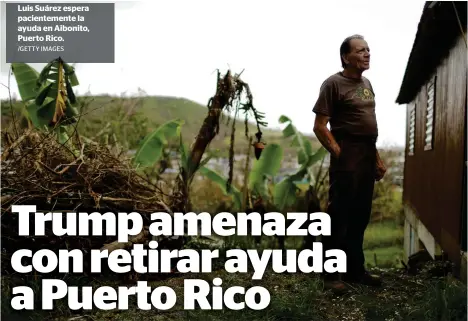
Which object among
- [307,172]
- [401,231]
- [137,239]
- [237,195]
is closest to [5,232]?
[137,239]

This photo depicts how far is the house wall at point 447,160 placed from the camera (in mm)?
5243

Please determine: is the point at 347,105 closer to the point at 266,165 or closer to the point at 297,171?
the point at 266,165

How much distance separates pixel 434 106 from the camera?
7.47 m

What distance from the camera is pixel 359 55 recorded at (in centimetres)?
451

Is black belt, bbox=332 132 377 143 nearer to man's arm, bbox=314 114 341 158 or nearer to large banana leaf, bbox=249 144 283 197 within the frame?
man's arm, bbox=314 114 341 158

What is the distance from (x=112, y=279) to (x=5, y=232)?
110 centimetres

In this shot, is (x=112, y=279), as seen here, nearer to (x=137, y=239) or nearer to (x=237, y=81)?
(x=137, y=239)

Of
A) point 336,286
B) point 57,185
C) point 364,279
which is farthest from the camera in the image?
point 57,185

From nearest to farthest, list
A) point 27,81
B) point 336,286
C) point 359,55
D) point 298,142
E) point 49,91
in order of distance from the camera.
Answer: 1. point 359,55
2. point 336,286
3. point 49,91
4. point 27,81
5. point 298,142

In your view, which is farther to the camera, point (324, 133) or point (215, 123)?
point (215, 123)
